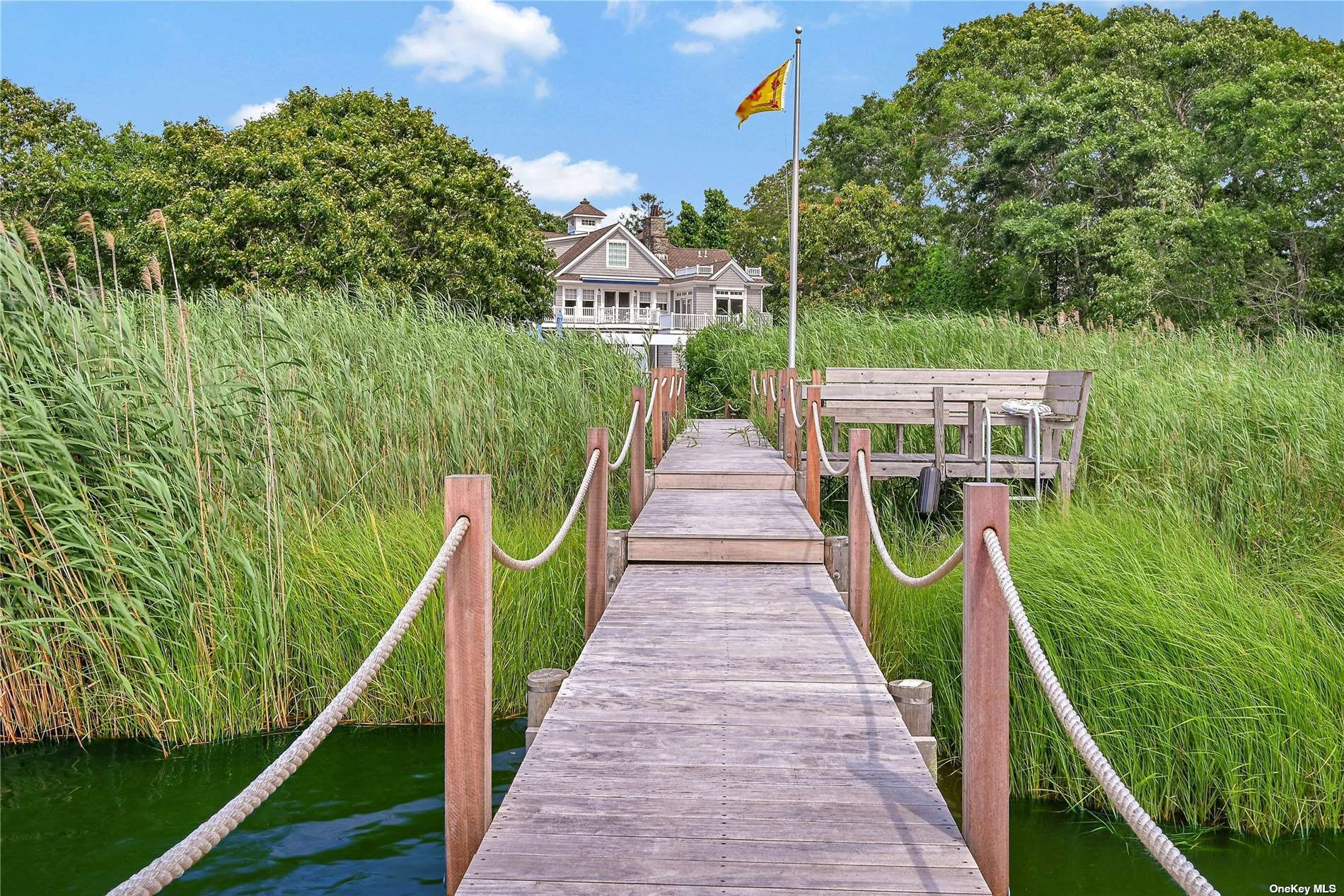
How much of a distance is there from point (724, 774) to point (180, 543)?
3491mm

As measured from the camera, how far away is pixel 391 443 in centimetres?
766

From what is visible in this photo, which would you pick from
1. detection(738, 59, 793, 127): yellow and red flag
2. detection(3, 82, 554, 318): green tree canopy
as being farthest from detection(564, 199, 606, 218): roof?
detection(738, 59, 793, 127): yellow and red flag

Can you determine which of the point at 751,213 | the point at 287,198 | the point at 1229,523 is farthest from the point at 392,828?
the point at 751,213

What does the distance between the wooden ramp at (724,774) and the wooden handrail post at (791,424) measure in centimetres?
399

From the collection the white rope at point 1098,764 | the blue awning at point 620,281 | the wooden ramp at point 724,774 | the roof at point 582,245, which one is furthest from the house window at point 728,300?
the white rope at point 1098,764

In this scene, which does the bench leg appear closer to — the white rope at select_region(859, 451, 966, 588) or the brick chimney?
the white rope at select_region(859, 451, 966, 588)

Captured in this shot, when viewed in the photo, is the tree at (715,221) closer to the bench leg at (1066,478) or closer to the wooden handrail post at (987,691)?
the bench leg at (1066,478)

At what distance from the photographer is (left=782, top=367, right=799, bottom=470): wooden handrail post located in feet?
32.4

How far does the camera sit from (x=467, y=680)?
312cm

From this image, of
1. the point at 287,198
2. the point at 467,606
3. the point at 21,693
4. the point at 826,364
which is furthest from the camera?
the point at 287,198

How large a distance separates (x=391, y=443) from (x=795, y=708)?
15.0ft

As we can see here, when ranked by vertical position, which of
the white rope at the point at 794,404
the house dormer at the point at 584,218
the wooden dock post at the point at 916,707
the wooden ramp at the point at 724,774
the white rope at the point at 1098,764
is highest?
the house dormer at the point at 584,218

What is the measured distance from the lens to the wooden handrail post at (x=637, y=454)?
7836mm

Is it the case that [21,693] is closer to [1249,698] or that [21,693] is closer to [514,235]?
[1249,698]
